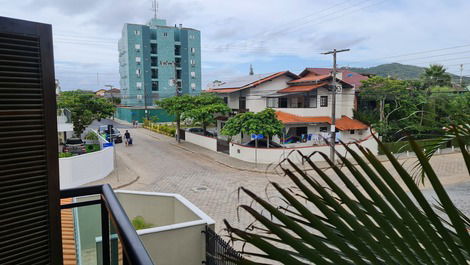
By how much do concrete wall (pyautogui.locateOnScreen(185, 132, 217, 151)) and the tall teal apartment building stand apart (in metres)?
22.3

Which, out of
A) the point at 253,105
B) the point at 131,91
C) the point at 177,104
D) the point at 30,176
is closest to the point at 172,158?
the point at 177,104

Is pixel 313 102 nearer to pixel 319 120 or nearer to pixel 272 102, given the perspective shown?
pixel 319 120

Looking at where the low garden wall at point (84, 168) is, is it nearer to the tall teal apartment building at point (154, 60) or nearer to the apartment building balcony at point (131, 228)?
the apartment building balcony at point (131, 228)

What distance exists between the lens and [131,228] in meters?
1.65

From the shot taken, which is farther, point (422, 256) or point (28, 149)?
point (28, 149)

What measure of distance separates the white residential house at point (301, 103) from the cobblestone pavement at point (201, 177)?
6.49 metres

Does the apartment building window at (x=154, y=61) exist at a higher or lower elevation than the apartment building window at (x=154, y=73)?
higher

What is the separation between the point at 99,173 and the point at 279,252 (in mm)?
16788

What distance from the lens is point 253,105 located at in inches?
1106

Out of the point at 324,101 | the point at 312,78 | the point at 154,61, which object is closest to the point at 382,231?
the point at 324,101

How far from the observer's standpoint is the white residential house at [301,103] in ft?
82.4

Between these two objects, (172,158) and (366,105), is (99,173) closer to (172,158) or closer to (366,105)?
(172,158)

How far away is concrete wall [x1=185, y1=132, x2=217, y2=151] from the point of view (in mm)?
24441

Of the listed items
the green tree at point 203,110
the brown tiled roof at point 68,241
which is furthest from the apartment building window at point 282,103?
the brown tiled roof at point 68,241
